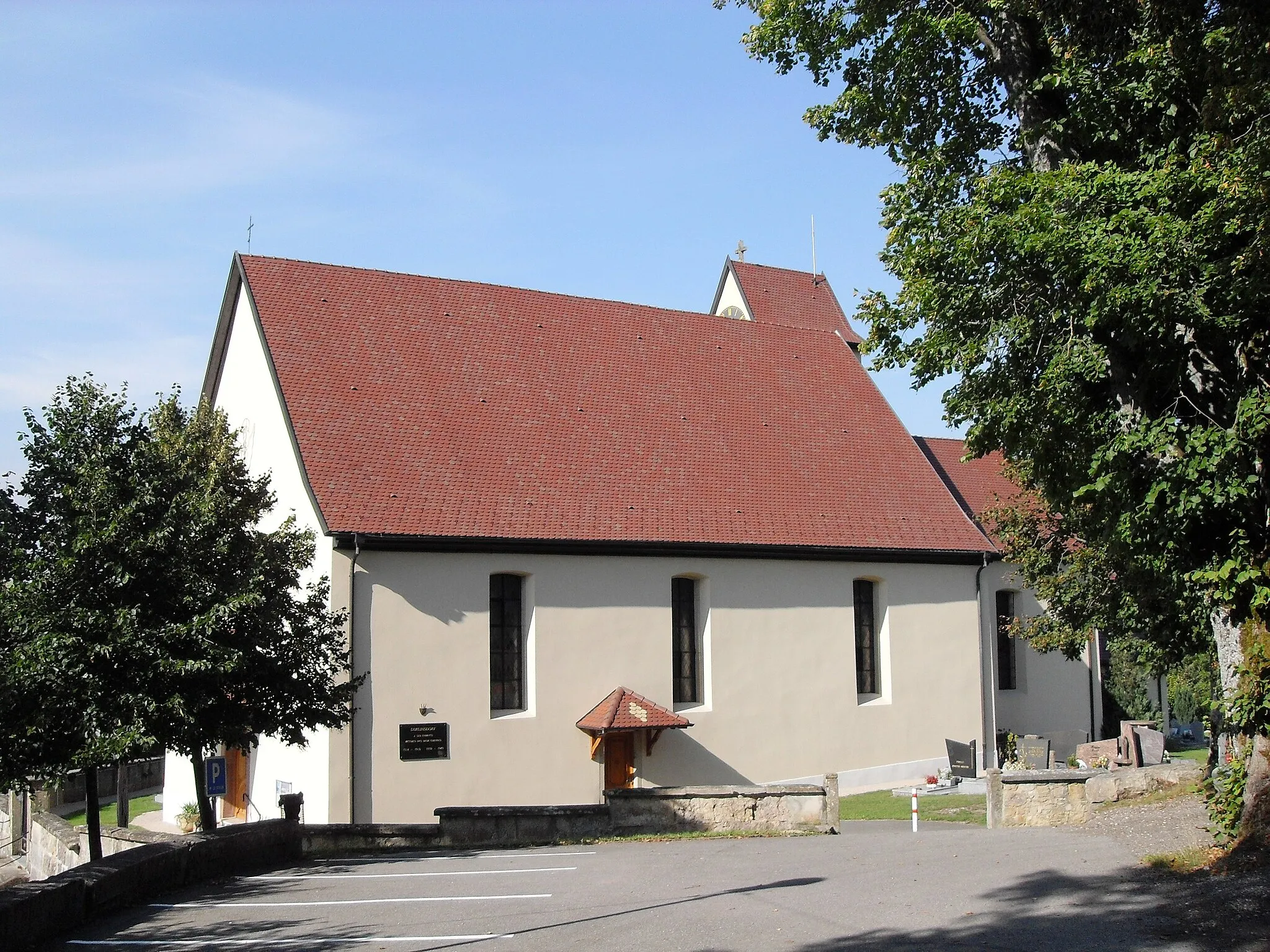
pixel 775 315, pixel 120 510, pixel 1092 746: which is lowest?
pixel 1092 746

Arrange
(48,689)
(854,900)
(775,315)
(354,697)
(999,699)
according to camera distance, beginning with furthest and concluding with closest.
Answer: (775,315), (999,699), (354,697), (48,689), (854,900)

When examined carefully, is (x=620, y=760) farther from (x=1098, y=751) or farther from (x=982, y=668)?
(x=1098, y=751)

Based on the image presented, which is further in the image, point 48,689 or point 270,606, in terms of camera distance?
point 270,606

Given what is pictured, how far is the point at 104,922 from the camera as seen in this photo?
34.3 feet

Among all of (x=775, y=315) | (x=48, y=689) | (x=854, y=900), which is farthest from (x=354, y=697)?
(x=775, y=315)

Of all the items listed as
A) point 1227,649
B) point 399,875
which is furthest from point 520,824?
point 1227,649

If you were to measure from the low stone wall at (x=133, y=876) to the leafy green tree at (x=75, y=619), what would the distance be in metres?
1.56

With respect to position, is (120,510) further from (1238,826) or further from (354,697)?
(1238,826)

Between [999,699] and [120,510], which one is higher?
[120,510]

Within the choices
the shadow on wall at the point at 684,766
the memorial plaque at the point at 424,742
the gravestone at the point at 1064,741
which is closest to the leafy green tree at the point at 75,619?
the memorial plaque at the point at 424,742

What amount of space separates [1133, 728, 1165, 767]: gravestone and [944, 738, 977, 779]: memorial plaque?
3319 millimetres

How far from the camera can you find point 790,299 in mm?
34000

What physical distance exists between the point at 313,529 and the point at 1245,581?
1417cm

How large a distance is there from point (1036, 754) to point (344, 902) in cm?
1637
